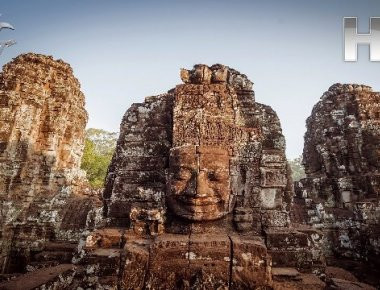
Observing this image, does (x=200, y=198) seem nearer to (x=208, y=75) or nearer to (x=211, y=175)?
(x=211, y=175)

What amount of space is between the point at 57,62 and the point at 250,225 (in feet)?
39.4

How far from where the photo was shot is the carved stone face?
13.2 ft

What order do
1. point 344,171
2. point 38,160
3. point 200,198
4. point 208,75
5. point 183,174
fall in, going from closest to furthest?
point 200,198 → point 183,174 → point 208,75 → point 344,171 → point 38,160

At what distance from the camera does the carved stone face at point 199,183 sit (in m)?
4.03

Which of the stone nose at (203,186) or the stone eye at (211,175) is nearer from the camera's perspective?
the stone nose at (203,186)

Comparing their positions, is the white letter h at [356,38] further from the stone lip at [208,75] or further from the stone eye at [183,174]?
the stone eye at [183,174]

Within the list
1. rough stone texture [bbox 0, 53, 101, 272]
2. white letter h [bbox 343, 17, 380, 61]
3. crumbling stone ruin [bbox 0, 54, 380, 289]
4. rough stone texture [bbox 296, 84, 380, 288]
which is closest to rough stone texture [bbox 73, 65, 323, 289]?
crumbling stone ruin [bbox 0, 54, 380, 289]

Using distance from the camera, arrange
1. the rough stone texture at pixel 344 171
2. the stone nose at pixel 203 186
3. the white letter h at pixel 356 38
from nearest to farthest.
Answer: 1. the stone nose at pixel 203 186
2. the white letter h at pixel 356 38
3. the rough stone texture at pixel 344 171

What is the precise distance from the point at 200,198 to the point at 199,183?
22cm

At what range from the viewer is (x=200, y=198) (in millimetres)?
4020

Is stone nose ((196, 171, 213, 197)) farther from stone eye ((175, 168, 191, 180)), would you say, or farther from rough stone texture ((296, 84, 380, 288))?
rough stone texture ((296, 84, 380, 288))

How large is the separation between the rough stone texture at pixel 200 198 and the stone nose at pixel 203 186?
0.05 ft

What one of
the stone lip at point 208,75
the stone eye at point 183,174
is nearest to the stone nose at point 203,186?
the stone eye at point 183,174

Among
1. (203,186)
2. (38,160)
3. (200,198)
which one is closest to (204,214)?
(200,198)
